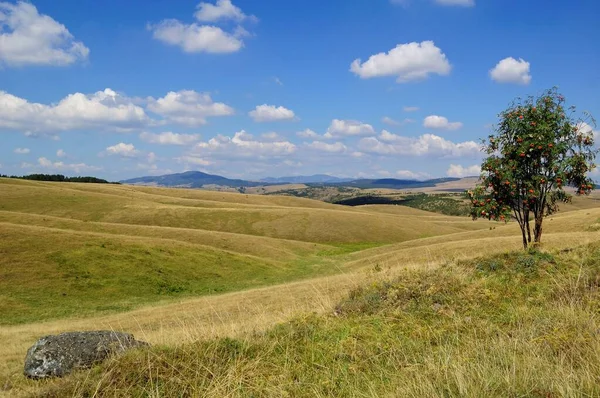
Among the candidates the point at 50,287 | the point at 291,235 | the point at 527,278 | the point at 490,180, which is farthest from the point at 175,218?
the point at 527,278

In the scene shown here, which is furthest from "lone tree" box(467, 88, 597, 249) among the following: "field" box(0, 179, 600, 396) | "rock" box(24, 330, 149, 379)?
"rock" box(24, 330, 149, 379)

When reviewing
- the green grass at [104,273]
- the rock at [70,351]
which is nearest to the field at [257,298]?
the green grass at [104,273]

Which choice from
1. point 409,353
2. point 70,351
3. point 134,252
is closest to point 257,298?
point 70,351

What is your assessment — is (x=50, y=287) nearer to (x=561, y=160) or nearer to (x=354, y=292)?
(x=354, y=292)

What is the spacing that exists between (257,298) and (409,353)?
2140 centimetres

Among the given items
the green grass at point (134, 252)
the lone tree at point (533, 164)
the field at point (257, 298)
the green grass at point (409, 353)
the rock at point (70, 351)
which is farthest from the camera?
the green grass at point (134, 252)

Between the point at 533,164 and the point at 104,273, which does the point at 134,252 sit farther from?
the point at 533,164

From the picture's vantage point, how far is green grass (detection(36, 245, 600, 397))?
17.0 ft

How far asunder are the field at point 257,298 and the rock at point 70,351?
447 mm

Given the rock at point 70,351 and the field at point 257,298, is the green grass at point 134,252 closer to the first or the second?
the field at point 257,298

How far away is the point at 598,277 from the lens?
11211mm

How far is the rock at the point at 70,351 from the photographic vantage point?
9.16m

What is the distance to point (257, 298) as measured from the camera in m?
27.8

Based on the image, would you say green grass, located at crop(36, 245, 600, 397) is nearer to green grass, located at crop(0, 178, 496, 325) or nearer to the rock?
the rock
